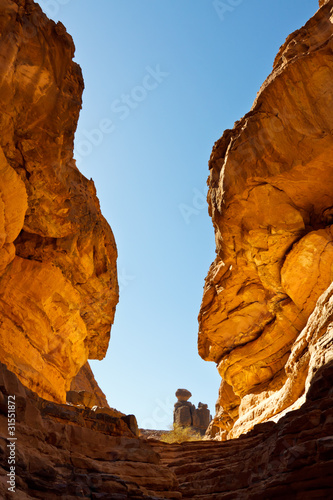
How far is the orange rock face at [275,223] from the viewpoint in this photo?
1947 centimetres

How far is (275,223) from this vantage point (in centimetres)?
2228

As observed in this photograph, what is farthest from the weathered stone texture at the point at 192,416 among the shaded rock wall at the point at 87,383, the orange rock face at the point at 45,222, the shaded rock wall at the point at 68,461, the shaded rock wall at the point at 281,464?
the shaded rock wall at the point at 68,461

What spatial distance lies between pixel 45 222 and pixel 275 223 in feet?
37.7

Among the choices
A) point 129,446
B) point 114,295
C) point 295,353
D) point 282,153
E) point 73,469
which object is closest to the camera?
point 73,469

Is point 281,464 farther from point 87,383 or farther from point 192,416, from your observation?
point 192,416

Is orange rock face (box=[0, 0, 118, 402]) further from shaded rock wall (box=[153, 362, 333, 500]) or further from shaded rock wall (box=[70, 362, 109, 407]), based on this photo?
shaded rock wall (box=[70, 362, 109, 407])

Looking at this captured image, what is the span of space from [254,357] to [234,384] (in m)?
2.25

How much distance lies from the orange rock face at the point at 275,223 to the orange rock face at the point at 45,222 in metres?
7.17

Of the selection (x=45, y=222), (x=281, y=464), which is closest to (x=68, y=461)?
(x=281, y=464)

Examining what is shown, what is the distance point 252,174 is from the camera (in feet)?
70.9

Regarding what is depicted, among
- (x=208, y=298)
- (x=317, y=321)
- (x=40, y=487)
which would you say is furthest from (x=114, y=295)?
(x=40, y=487)

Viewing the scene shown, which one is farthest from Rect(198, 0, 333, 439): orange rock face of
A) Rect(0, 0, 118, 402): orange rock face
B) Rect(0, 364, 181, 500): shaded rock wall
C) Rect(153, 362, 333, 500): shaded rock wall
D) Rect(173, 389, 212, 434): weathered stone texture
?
Rect(173, 389, 212, 434): weathered stone texture

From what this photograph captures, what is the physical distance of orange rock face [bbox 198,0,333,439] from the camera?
19469 mm

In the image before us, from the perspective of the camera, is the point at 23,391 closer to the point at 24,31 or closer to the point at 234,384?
the point at 24,31
